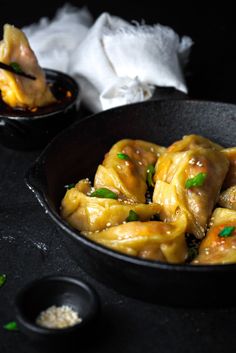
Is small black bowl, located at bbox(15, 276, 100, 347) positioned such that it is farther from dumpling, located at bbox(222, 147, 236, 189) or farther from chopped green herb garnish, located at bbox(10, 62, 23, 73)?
chopped green herb garnish, located at bbox(10, 62, 23, 73)

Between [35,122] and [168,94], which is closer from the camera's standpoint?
[35,122]

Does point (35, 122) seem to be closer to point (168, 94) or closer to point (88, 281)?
point (168, 94)

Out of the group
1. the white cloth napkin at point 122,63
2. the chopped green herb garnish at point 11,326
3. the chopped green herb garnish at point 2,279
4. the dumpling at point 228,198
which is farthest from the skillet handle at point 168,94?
the chopped green herb garnish at point 11,326

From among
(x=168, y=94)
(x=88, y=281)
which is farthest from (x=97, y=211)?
(x=168, y=94)

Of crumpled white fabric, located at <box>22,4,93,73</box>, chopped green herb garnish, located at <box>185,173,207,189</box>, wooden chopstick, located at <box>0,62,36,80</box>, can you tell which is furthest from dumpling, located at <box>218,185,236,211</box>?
crumpled white fabric, located at <box>22,4,93,73</box>

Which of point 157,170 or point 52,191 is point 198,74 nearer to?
point 157,170

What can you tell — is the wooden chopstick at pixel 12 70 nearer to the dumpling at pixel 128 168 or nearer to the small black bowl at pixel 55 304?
the dumpling at pixel 128 168
